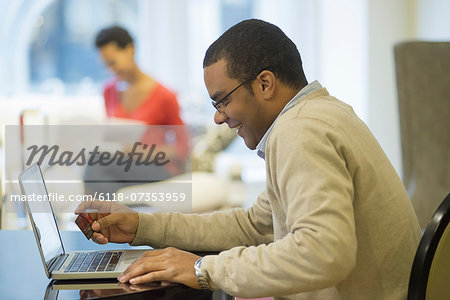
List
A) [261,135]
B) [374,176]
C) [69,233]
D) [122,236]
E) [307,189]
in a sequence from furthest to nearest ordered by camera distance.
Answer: [69,233] → [122,236] → [261,135] → [374,176] → [307,189]

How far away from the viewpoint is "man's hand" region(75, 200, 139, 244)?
1201 millimetres

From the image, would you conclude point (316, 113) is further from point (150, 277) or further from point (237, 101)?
point (150, 277)

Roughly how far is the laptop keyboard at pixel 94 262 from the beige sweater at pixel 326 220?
0.21 metres

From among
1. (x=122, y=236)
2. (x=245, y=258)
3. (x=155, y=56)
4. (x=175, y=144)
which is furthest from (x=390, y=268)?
(x=155, y=56)

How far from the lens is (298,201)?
0.87m

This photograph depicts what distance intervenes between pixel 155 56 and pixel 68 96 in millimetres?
933

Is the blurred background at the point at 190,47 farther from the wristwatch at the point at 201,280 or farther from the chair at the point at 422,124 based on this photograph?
the wristwatch at the point at 201,280

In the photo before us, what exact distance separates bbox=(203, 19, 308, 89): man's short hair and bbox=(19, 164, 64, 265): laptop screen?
41 centimetres

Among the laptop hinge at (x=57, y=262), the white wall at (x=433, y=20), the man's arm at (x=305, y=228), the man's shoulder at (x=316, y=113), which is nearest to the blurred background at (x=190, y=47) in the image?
the white wall at (x=433, y=20)

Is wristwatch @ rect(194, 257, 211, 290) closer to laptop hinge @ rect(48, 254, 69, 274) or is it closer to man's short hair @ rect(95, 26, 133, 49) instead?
laptop hinge @ rect(48, 254, 69, 274)

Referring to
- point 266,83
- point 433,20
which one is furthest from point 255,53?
point 433,20

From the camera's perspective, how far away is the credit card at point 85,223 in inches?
45.1

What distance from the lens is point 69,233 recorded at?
4.74ft

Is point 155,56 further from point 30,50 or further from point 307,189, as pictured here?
point 307,189
